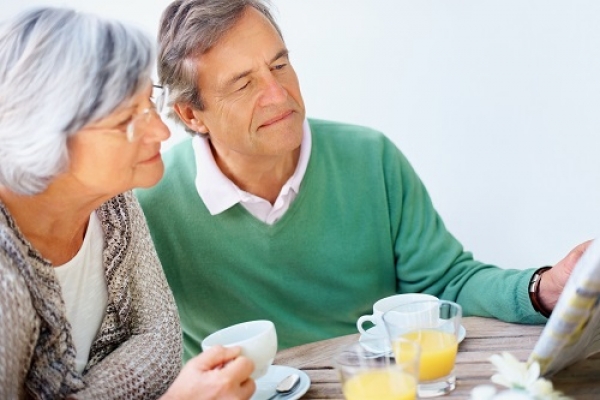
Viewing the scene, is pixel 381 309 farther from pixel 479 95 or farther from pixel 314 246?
pixel 479 95

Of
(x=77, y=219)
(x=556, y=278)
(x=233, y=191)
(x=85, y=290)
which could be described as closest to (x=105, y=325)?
(x=85, y=290)

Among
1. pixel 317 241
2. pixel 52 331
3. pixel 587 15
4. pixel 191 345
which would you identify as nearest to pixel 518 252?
pixel 587 15

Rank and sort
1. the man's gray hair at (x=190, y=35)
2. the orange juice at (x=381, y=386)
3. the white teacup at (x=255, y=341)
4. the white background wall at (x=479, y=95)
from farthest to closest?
the white background wall at (x=479, y=95)
the man's gray hair at (x=190, y=35)
the white teacup at (x=255, y=341)
the orange juice at (x=381, y=386)

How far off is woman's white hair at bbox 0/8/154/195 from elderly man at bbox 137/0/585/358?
1.76 ft

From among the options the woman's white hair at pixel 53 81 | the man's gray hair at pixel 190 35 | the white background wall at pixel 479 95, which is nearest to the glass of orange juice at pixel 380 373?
the woman's white hair at pixel 53 81

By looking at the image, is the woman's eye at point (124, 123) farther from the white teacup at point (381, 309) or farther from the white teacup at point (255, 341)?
the white teacup at point (381, 309)

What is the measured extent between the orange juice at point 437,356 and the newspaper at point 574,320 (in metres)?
0.14

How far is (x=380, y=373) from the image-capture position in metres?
1.23

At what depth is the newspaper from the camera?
1.06 meters

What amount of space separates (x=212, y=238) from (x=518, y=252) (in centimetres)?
110

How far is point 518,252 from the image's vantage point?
2633 millimetres

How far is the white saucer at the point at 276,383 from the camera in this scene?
4.51ft

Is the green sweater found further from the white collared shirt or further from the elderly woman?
the elderly woman

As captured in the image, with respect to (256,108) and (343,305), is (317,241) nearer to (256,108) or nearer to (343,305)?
(343,305)
